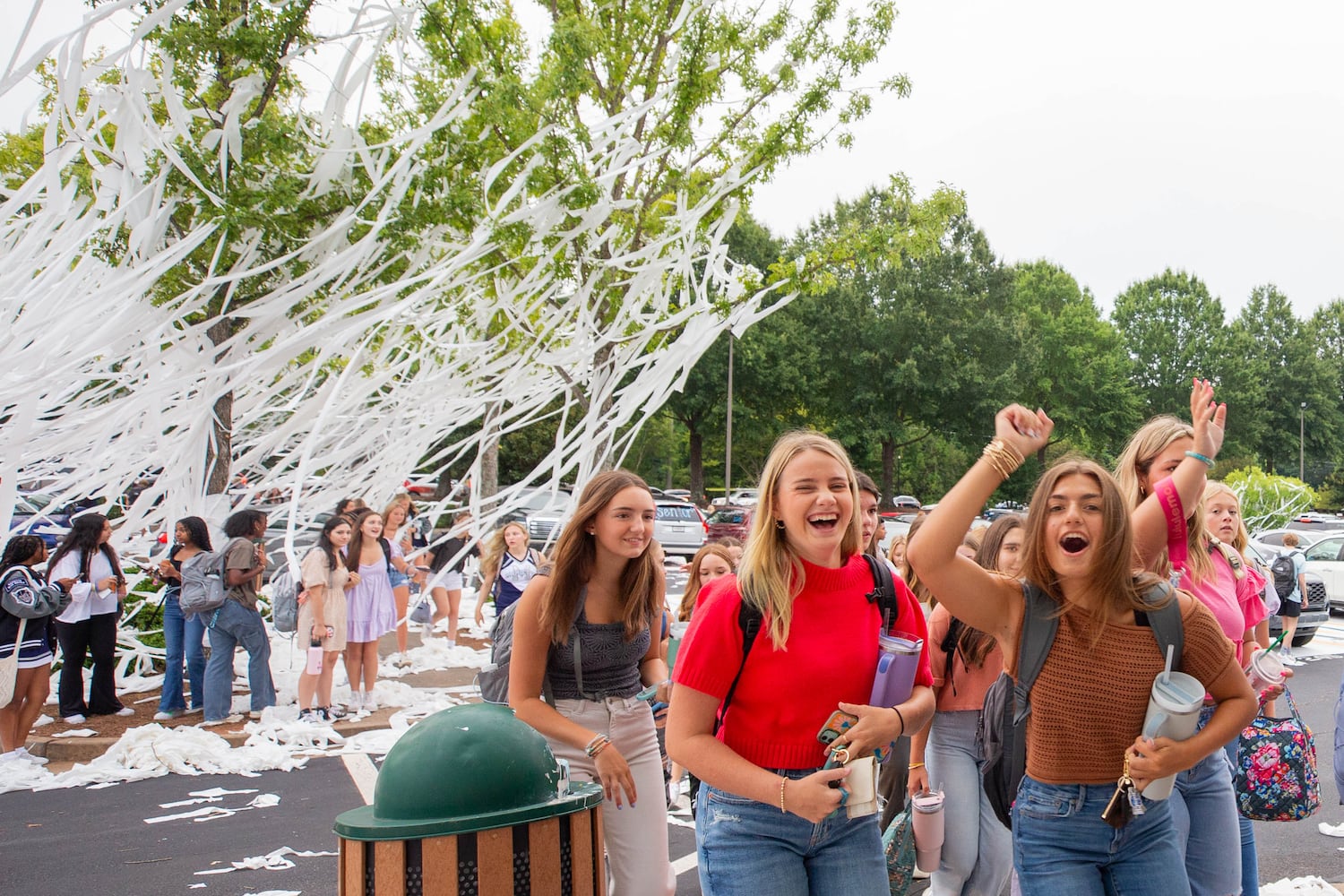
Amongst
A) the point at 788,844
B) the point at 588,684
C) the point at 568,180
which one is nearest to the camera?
the point at 788,844

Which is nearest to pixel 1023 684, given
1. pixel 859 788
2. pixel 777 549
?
pixel 859 788

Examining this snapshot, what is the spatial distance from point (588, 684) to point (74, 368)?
6288mm

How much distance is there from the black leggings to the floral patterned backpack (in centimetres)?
762

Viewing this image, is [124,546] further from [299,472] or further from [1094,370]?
[1094,370]

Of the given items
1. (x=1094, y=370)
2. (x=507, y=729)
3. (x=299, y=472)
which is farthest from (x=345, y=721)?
(x=1094, y=370)

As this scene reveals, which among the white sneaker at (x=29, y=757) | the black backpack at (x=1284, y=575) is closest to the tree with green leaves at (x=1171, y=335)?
the black backpack at (x=1284, y=575)

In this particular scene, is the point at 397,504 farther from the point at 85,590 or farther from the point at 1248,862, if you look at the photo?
the point at 1248,862

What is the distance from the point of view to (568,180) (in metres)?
9.28

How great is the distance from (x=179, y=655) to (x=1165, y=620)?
25.5 feet

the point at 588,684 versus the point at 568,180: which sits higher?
the point at 568,180

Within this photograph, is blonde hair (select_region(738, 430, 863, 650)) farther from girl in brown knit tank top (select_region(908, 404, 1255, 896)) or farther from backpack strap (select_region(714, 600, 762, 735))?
girl in brown knit tank top (select_region(908, 404, 1255, 896))

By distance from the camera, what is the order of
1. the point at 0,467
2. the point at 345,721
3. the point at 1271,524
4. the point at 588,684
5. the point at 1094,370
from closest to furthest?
the point at 588,684, the point at 0,467, the point at 345,721, the point at 1271,524, the point at 1094,370

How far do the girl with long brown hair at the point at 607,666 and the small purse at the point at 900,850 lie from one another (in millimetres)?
752

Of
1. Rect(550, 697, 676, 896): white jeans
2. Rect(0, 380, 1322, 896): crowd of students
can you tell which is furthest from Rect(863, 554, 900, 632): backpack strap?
Rect(550, 697, 676, 896): white jeans
